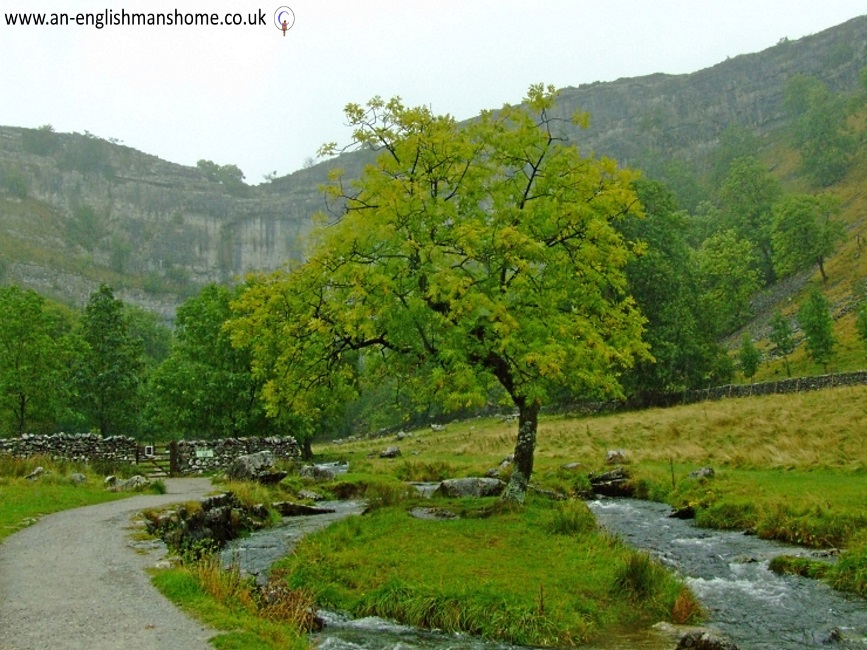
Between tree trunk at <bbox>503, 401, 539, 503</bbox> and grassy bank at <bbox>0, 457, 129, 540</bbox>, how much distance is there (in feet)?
43.3

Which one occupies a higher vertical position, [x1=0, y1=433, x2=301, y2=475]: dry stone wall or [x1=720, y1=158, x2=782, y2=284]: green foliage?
[x1=720, y1=158, x2=782, y2=284]: green foliage

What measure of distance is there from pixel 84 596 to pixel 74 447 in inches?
1073

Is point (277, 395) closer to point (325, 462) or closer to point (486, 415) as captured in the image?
point (325, 462)

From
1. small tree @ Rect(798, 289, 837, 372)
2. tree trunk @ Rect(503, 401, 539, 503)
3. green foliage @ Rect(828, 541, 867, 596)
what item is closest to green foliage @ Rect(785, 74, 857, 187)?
small tree @ Rect(798, 289, 837, 372)

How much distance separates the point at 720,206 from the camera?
6388 inches

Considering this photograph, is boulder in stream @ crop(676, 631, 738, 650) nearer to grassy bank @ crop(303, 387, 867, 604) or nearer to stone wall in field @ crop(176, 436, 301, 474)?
grassy bank @ crop(303, 387, 867, 604)

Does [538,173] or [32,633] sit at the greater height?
[538,173]

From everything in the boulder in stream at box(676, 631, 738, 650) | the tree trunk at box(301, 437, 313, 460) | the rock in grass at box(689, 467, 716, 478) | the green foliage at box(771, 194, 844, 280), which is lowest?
the tree trunk at box(301, 437, 313, 460)

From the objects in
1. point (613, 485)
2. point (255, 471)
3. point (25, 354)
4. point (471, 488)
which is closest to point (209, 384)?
point (25, 354)

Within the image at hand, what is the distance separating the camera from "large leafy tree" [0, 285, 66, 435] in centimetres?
4325

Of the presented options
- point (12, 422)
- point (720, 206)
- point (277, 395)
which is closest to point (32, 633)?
point (277, 395)

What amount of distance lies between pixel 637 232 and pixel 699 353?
1164 cm

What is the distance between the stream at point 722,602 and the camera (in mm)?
10602

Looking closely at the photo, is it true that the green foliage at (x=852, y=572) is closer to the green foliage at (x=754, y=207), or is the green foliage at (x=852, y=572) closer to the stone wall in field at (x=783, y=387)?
the stone wall in field at (x=783, y=387)
